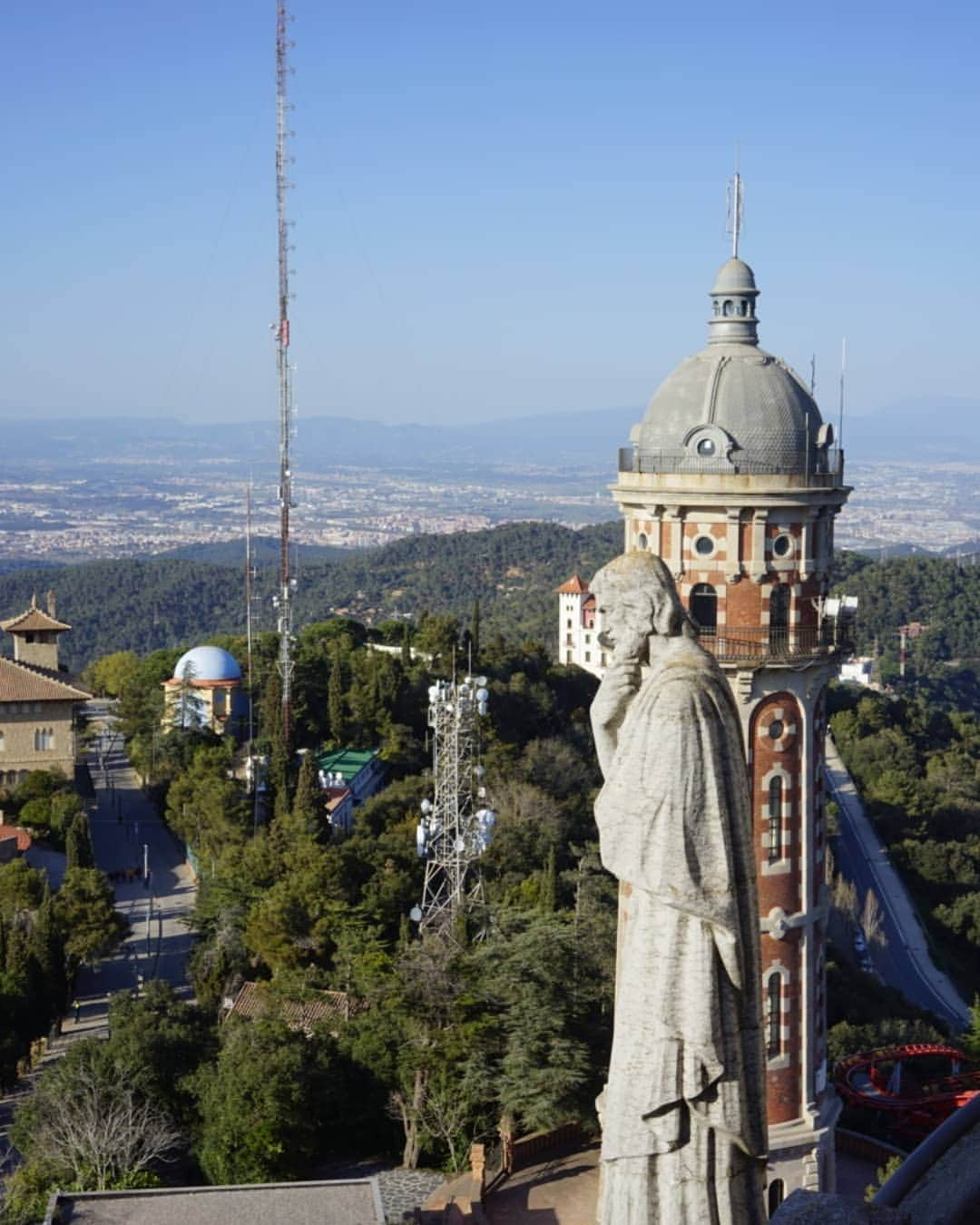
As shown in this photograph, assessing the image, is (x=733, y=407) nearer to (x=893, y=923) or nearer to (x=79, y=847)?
(x=79, y=847)

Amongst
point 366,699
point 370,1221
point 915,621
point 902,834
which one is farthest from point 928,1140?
point 915,621

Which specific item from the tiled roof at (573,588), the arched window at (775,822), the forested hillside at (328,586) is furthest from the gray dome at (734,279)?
the forested hillside at (328,586)

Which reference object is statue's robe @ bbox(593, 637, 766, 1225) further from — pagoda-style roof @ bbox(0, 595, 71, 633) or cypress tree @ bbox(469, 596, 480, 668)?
pagoda-style roof @ bbox(0, 595, 71, 633)

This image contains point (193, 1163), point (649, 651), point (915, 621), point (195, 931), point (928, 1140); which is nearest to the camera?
point (928, 1140)

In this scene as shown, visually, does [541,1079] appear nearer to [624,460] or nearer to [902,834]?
[624,460]

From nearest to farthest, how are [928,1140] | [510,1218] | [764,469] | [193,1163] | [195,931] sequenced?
1. [928,1140]
2. [764,469]
3. [510,1218]
4. [193,1163]
5. [195,931]

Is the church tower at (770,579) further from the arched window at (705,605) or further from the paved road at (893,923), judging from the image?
the paved road at (893,923)

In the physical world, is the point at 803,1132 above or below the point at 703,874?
below

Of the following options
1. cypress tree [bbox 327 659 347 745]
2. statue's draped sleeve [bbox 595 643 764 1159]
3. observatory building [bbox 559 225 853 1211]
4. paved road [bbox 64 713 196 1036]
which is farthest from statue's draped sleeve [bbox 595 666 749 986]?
cypress tree [bbox 327 659 347 745]
